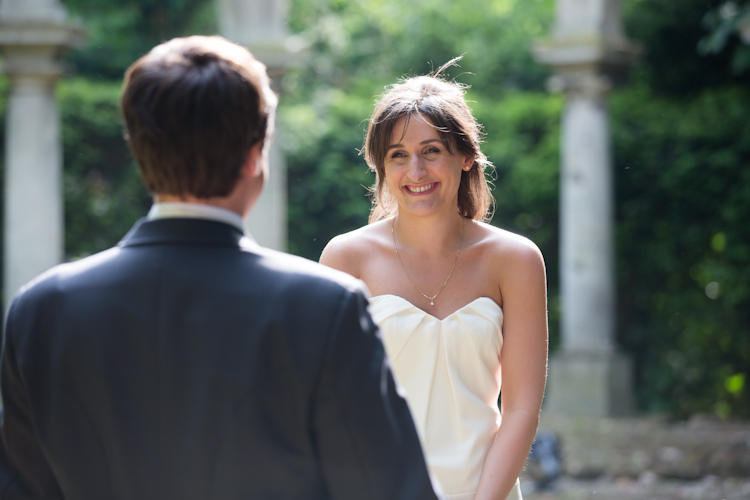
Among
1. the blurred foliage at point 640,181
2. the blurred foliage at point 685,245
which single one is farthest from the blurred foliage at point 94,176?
the blurred foliage at point 685,245

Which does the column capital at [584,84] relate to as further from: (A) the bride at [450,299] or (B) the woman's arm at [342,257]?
(B) the woman's arm at [342,257]

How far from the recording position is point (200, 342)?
1397 millimetres

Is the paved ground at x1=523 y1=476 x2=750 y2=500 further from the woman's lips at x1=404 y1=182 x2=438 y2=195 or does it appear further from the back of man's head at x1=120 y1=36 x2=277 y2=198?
the back of man's head at x1=120 y1=36 x2=277 y2=198

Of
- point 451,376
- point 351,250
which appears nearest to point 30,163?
point 351,250

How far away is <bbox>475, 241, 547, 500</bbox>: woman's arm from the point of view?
2514 millimetres

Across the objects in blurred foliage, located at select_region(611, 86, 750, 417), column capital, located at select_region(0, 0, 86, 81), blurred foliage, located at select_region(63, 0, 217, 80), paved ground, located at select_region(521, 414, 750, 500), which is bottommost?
paved ground, located at select_region(521, 414, 750, 500)

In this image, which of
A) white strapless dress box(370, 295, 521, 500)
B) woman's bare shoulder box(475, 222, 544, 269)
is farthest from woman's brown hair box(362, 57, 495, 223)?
white strapless dress box(370, 295, 521, 500)

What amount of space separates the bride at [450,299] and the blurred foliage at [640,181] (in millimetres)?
5875

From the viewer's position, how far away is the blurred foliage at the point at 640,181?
10172 mm

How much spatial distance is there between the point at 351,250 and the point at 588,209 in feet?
24.5

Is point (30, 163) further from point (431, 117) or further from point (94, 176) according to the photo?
point (431, 117)

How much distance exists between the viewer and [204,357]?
1.40m

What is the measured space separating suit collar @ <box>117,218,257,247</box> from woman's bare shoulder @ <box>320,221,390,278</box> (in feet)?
4.20

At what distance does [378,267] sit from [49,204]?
666cm
